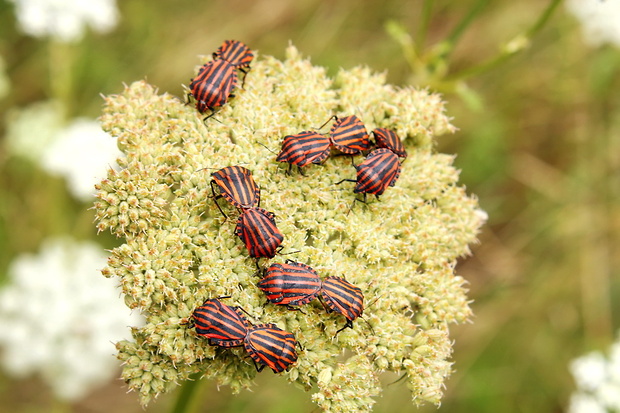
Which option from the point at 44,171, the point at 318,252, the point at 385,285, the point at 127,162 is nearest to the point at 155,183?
the point at 127,162

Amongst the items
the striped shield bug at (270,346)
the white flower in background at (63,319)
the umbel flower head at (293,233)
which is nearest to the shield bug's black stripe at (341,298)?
the umbel flower head at (293,233)

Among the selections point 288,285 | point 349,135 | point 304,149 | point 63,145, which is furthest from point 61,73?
point 288,285

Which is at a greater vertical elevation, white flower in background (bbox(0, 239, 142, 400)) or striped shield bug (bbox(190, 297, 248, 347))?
white flower in background (bbox(0, 239, 142, 400))

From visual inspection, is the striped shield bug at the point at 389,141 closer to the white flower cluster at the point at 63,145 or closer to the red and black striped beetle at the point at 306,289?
the red and black striped beetle at the point at 306,289

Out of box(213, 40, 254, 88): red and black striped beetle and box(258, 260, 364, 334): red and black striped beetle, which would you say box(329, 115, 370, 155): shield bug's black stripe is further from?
box(258, 260, 364, 334): red and black striped beetle

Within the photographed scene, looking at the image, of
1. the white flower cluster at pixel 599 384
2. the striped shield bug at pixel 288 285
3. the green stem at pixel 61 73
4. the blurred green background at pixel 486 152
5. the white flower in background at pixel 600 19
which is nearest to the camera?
the striped shield bug at pixel 288 285

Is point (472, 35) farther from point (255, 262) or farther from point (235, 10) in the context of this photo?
point (255, 262)

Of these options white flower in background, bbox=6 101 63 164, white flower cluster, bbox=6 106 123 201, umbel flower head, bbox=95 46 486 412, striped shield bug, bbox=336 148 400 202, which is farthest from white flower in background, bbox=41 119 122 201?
striped shield bug, bbox=336 148 400 202
